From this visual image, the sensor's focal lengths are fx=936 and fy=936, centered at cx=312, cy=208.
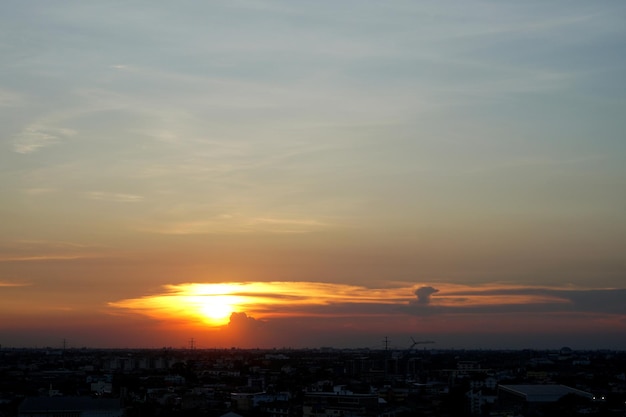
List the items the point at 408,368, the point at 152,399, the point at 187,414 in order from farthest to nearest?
the point at 408,368 < the point at 152,399 < the point at 187,414

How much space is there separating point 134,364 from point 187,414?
64748 mm

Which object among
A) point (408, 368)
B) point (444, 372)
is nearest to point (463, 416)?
point (444, 372)

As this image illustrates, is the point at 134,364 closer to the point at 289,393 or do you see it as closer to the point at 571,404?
the point at 289,393

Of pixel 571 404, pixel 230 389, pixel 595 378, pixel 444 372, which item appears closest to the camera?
pixel 571 404

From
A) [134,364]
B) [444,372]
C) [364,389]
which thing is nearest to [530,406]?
[364,389]

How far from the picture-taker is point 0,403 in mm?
51625

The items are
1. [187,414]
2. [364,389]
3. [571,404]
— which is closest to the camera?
[187,414]

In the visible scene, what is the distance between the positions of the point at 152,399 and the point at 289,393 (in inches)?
381

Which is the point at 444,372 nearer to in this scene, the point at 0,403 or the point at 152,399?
the point at 152,399

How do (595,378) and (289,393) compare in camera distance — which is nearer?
(289,393)

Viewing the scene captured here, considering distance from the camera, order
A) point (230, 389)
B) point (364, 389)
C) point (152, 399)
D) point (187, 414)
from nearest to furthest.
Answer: point (187, 414), point (152, 399), point (364, 389), point (230, 389)

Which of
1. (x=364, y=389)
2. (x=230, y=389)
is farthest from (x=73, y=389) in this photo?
(x=364, y=389)

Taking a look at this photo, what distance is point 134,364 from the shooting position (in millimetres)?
107375

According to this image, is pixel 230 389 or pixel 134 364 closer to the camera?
pixel 230 389
